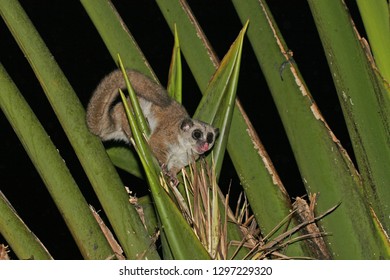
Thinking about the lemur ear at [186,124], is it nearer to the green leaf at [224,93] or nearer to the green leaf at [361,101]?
the green leaf at [224,93]

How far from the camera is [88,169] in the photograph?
1.03 metres

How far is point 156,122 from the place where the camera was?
219 centimetres

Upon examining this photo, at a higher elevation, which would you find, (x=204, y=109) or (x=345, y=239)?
(x=204, y=109)

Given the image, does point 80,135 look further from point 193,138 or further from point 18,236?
point 193,138

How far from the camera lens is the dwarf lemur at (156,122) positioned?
1.82 meters

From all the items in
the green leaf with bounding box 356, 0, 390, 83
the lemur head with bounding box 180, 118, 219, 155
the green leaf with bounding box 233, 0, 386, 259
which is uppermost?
the green leaf with bounding box 356, 0, 390, 83

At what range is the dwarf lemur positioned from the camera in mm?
1822

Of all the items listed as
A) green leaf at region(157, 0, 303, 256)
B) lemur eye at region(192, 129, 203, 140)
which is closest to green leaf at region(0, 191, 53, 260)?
green leaf at region(157, 0, 303, 256)

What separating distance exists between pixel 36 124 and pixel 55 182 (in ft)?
0.29

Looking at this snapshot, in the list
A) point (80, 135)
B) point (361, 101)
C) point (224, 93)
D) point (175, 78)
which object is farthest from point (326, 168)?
point (175, 78)

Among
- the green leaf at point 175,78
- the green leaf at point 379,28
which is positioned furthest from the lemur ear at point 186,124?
the green leaf at point 379,28

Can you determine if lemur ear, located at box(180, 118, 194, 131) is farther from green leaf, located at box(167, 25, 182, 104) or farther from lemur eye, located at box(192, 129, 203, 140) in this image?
green leaf, located at box(167, 25, 182, 104)

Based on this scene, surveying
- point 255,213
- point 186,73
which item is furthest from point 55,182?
point 186,73

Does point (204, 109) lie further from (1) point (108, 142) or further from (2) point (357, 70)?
A: (1) point (108, 142)
